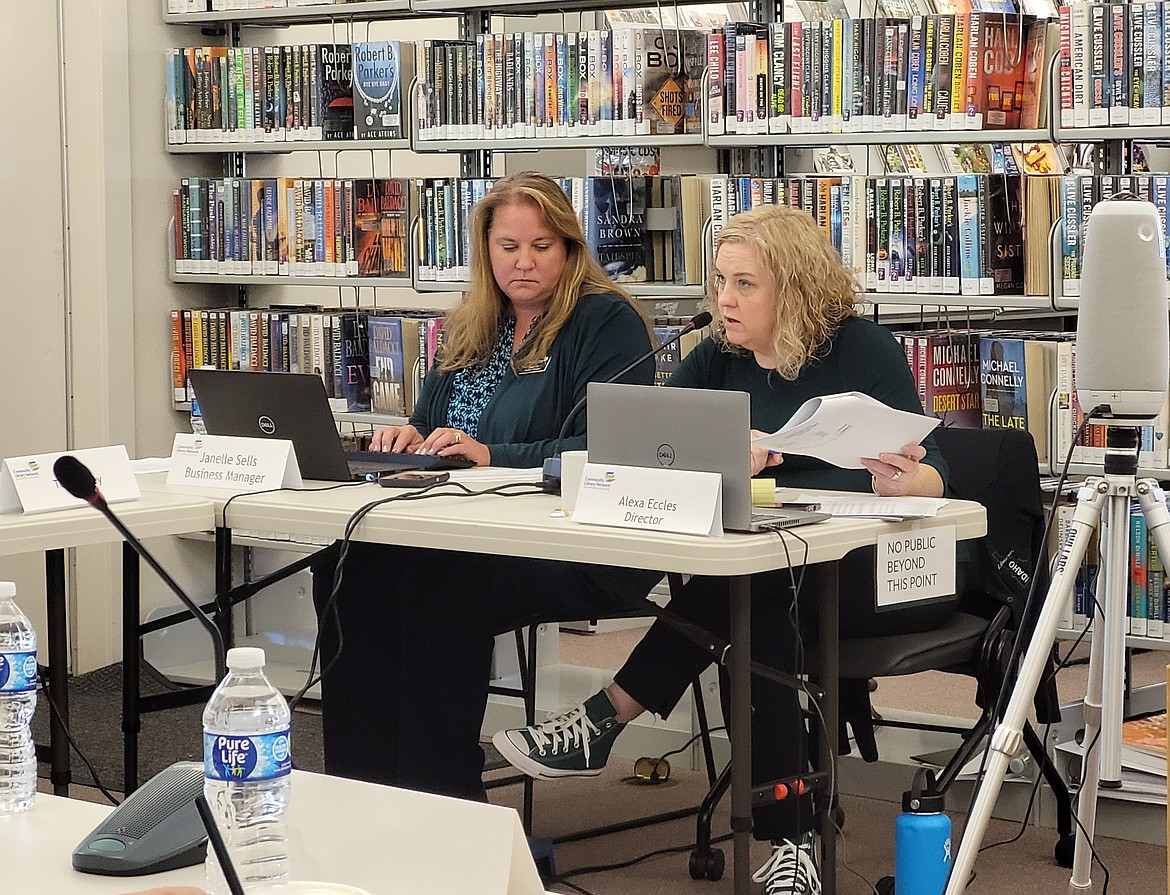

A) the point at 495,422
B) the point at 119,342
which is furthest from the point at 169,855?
the point at 119,342

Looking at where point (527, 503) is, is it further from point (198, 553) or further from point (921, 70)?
point (198, 553)

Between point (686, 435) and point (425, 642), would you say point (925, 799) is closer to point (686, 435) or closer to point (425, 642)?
point (686, 435)

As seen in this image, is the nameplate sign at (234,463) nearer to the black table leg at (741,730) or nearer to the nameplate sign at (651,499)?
the nameplate sign at (651,499)

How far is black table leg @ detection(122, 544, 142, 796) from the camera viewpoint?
273cm

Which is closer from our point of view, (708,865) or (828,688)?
(828,688)

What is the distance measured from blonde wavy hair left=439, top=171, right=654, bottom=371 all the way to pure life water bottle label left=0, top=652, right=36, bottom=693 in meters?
1.82

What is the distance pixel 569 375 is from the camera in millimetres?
3139

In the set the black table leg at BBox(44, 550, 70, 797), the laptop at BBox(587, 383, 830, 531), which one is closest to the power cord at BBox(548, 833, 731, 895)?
the black table leg at BBox(44, 550, 70, 797)

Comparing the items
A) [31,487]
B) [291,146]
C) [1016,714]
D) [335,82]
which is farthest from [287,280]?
[1016,714]

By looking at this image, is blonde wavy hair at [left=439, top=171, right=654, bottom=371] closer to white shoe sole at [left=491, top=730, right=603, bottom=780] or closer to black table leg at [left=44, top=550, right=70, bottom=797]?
white shoe sole at [left=491, top=730, right=603, bottom=780]

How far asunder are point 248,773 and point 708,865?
189cm

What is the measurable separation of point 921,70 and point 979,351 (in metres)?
0.60

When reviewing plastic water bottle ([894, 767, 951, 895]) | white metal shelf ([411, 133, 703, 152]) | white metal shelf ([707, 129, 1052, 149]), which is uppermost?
white metal shelf ([411, 133, 703, 152])

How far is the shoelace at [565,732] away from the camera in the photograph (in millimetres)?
2777
